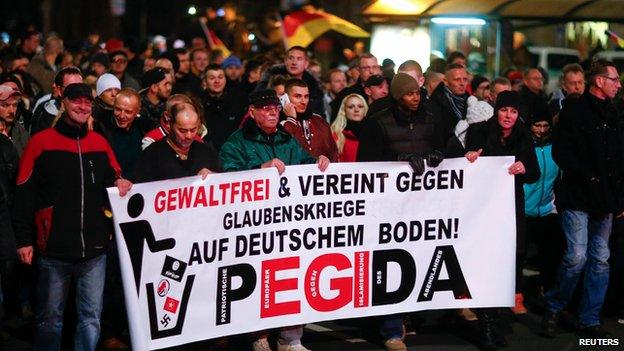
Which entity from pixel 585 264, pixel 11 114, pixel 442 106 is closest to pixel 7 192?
pixel 11 114

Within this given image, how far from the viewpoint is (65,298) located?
8.01m

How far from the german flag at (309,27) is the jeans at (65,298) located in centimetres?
1258

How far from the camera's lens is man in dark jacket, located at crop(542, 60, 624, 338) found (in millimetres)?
9555

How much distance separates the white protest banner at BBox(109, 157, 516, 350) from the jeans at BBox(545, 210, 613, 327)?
53 cm

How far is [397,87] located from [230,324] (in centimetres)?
210

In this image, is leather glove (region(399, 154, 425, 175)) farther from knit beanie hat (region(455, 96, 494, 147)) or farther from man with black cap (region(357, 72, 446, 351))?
knit beanie hat (region(455, 96, 494, 147))

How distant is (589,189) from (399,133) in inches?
58.5

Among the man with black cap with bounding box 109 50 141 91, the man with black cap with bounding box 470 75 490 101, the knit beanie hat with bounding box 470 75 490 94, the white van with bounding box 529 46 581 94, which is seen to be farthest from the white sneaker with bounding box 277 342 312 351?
the white van with bounding box 529 46 581 94

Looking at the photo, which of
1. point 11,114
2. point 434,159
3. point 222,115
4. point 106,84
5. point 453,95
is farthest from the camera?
point 222,115

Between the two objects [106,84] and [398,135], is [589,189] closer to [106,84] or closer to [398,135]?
[398,135]

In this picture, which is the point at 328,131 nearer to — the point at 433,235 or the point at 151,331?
the point at 433,235

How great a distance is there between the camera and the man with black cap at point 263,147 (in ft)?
29.0

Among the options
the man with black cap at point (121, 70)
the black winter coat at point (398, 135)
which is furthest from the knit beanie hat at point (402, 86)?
the man with black cap at point (121, 70)

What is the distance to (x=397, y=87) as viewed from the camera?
9.23 m
